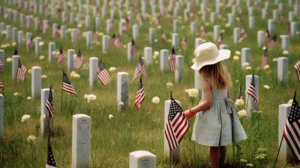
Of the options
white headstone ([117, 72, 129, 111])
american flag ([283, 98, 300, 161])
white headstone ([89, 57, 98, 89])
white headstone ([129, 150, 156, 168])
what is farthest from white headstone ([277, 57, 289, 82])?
Result: white headstone ([129, 150, 156, 168])

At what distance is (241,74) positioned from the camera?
8.38m

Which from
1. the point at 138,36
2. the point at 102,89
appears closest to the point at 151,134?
the point at 102,89

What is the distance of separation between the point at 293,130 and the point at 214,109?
0.77 meters

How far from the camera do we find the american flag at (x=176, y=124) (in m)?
4.32

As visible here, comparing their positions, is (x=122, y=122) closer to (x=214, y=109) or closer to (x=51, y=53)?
(x=214, y=109)

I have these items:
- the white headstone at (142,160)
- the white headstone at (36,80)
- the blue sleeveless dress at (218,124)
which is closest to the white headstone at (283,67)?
the blue sleeveless dress at (218,124)

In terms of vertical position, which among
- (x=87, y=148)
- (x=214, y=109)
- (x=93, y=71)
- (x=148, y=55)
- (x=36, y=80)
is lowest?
(x=87, y=148)

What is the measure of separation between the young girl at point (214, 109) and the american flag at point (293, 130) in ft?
1.35

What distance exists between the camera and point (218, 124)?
4.26 m

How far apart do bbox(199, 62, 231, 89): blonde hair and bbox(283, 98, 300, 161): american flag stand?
25.2 inches

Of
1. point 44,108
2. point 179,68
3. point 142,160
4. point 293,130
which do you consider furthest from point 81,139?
point 179,68

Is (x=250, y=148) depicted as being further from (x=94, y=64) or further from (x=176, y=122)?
(x=94, y=64)

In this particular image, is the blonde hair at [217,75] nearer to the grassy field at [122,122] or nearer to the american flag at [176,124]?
the american flag at [176,124]

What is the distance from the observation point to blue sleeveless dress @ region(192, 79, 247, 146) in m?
4.25
